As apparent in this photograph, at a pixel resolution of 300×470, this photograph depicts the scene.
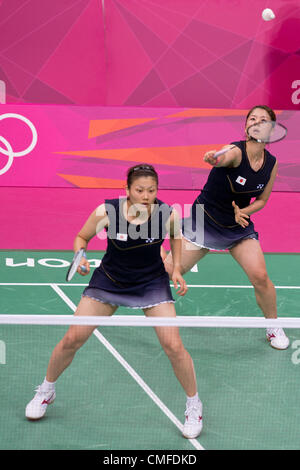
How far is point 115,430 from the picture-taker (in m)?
3.54

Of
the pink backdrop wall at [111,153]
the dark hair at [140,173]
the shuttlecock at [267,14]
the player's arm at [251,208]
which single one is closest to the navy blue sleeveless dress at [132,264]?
the dark hair at [140,173]

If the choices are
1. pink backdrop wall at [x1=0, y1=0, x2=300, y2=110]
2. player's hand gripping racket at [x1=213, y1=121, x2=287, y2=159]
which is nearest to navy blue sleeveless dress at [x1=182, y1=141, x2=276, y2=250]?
player's hand gripping racket at [x1=213, y1=121, x2=287, y2=159]

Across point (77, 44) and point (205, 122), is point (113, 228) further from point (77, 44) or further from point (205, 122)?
point (77, 44)

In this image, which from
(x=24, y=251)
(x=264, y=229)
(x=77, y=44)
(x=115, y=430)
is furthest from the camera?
(x=77, y=44)

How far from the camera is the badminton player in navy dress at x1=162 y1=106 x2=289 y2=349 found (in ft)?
14.6

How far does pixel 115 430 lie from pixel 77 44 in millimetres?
9142

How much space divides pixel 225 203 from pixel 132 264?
4.33ft

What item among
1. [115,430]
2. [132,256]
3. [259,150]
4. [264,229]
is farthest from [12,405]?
[264,229]

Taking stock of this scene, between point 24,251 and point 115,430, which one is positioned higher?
point 24,251

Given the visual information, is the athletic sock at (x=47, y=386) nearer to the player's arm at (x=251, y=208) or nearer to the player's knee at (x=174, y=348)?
the player's knee at (x=174, y=348)

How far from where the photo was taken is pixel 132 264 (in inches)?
143

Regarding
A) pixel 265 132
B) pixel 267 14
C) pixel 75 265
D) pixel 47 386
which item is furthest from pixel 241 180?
pixel 267 14

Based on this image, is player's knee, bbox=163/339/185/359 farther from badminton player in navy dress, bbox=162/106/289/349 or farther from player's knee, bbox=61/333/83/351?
badminton player in navy dress, bbox=162/106/289/349

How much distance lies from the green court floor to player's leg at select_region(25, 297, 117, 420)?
0.09 meters
